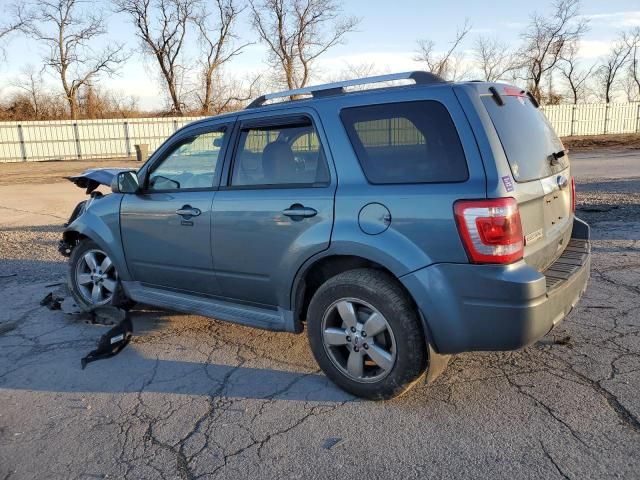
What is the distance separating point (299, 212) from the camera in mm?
3363

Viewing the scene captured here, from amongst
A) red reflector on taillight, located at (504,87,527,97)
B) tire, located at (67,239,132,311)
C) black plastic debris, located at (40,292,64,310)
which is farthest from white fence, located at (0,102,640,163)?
red reflector on taillight, located at (504,87,527,97)

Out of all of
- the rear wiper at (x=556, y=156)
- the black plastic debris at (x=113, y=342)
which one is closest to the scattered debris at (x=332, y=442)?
the black plastic debris at (x=113, y=342)

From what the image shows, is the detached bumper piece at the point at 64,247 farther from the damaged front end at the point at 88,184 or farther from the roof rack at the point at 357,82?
the roof rack at the point at 357,82

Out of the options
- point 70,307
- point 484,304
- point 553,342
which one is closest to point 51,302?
point 70,307

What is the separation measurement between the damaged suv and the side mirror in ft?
0.87

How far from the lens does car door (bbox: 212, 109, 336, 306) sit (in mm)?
3352

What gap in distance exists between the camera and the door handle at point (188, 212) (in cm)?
395

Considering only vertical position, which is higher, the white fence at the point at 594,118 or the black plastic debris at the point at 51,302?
the white fence at the point at 594,118

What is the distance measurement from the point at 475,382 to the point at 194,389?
188cm

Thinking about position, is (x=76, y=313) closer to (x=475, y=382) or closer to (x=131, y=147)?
(x=475, y=382)

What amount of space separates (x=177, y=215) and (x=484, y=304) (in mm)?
2421

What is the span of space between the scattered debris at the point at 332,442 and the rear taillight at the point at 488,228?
4.00ft

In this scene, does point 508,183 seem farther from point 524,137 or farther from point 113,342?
point 113,342

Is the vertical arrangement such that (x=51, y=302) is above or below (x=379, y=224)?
below
